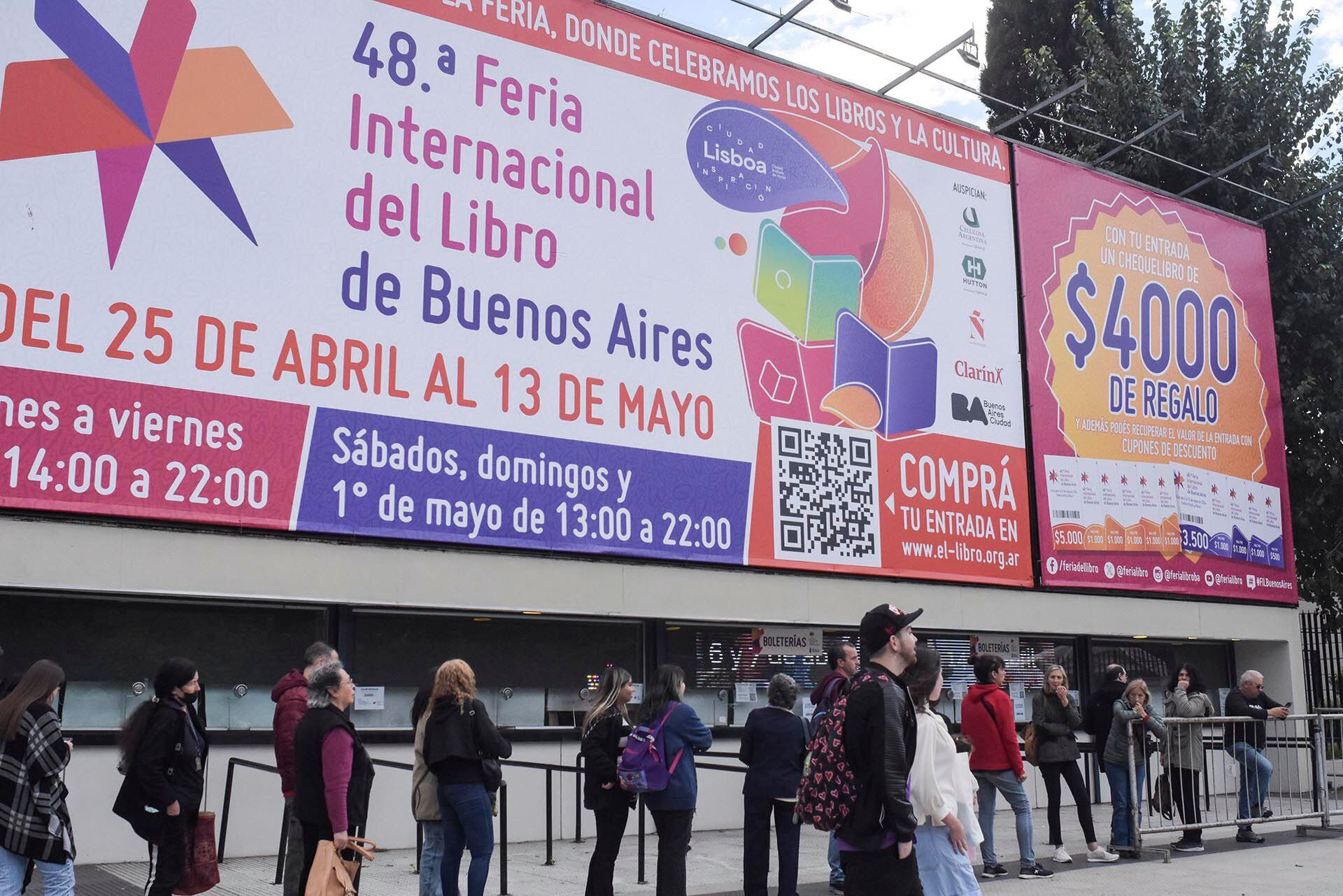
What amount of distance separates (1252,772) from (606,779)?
23.2ft

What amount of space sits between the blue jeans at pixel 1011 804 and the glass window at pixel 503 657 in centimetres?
389

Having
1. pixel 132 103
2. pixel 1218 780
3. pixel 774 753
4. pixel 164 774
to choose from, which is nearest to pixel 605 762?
pixel 774 753

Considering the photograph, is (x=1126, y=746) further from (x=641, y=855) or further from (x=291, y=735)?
(x=291, y=735)

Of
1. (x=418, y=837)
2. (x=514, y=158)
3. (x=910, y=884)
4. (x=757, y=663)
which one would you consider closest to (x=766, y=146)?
(x=514, y=158)

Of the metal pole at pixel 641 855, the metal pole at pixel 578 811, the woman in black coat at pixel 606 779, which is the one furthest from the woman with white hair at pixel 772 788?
the metal pole at pixel 578 811

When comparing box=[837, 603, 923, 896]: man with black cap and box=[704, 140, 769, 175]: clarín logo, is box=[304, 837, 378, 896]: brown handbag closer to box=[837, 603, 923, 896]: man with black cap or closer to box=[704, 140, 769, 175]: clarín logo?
box=[837, 603, 923, 896]: man with black cap

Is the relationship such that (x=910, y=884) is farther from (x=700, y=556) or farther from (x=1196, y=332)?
(x=1196, y=332)

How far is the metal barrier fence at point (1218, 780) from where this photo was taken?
36.7 ft

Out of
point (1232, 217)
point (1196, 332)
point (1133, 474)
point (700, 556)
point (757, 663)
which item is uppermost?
point (1232, 217)

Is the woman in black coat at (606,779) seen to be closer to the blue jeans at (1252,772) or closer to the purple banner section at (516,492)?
the purple banner section at (516,492)

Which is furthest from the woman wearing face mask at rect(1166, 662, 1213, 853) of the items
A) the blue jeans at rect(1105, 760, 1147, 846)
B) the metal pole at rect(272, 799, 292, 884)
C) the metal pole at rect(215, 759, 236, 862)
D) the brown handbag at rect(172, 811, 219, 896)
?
the brown handbag at rect(172, 811, 219, 896)

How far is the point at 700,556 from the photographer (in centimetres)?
1298

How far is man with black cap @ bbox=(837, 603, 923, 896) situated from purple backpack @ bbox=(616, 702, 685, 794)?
99.9 inches

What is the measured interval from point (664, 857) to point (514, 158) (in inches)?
281
